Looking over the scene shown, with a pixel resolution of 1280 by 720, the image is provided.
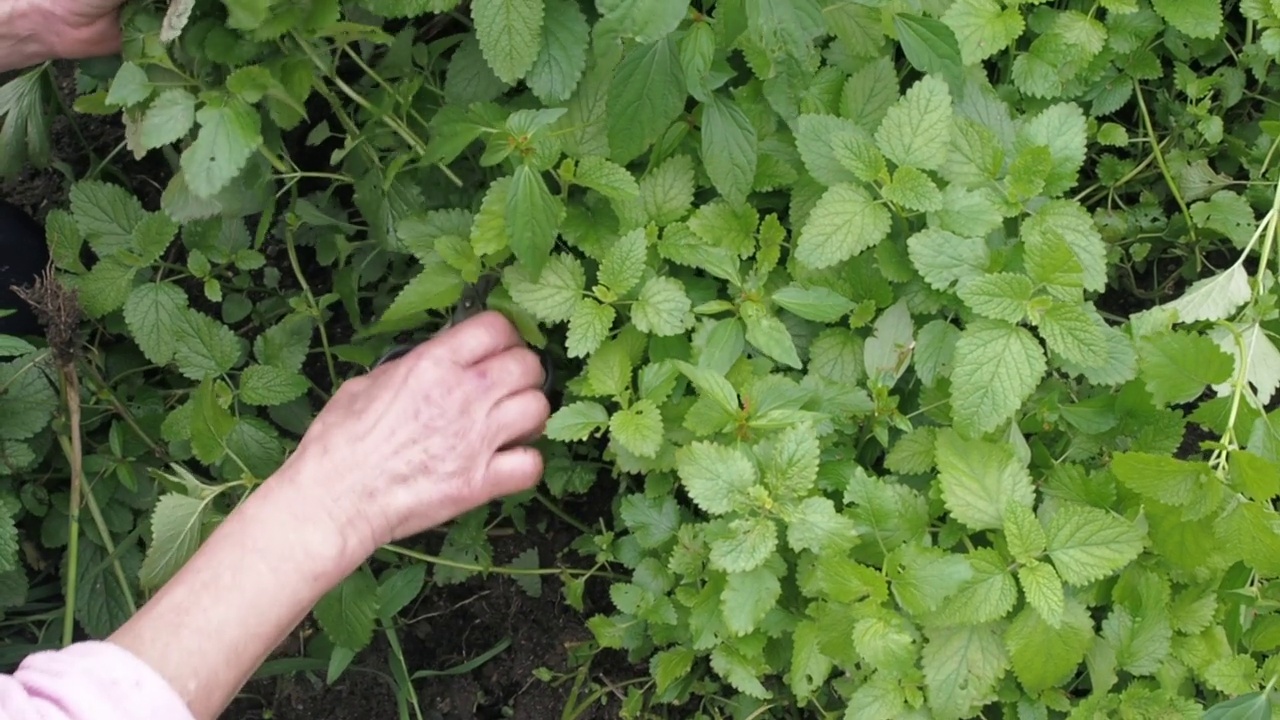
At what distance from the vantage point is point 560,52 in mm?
1197

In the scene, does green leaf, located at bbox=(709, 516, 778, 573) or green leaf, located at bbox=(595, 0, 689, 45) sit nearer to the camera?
green leaf, located at bbox=(595, 0, 689, 45)

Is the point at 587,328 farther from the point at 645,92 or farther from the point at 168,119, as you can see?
the point at 168,119

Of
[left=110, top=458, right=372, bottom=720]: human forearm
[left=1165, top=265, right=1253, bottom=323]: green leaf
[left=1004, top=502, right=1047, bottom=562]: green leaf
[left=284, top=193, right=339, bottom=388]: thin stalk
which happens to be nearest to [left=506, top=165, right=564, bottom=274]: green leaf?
[left=110, top=458, right=372, bottom=720]: human forearm

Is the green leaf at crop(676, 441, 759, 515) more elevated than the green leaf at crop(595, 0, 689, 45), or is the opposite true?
the green leaf at crop(595, 0, 689, 45)

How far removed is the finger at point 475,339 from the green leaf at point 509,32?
1.12 feet

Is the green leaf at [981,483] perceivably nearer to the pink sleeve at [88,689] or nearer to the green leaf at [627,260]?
the green leaf at [627,260]

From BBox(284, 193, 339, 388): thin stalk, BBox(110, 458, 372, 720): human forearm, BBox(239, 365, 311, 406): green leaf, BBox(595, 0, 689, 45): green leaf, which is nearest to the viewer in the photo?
BBox(595, 0, 689, 45): green leaf

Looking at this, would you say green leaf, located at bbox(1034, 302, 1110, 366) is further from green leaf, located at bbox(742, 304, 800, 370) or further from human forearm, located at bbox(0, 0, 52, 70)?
human forearm, located at bbox(0, 0, 52, 70)

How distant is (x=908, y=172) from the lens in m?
1.23

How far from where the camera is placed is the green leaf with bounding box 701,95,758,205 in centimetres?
125

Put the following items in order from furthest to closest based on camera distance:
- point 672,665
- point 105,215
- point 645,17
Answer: point 105,215 → point 672,665 → point 645,17

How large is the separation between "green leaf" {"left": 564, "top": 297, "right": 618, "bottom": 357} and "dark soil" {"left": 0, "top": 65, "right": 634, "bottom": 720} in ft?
1.63

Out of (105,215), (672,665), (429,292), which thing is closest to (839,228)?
(429,292)

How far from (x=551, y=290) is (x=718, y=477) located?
324 millimetres
